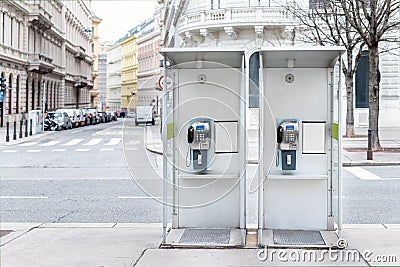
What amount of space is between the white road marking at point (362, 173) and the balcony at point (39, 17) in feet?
151

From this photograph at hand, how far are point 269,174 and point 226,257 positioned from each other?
5.65ft

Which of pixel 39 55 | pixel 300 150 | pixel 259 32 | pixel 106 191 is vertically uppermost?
pixel 39 55

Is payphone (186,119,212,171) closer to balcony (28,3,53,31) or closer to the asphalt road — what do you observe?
the asphalt road

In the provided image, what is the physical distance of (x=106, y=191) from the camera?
13180 millimetres

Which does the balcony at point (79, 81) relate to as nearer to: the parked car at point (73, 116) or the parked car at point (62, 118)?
the parked car at point (73, 116)

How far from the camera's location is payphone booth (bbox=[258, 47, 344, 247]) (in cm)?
798

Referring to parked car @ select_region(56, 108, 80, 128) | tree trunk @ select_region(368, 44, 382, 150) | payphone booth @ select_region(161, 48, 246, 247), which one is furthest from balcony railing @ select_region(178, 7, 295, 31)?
payphone booth @ select_region(161, 48, 246, 247)

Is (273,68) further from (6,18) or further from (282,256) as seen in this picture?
(6,18)

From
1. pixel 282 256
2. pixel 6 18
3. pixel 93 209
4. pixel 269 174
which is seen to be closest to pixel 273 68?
pixel 269 174

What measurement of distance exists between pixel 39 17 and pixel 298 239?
54784mm

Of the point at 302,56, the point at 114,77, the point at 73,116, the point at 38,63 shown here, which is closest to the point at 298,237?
the point at 302,56

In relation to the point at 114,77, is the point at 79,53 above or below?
below

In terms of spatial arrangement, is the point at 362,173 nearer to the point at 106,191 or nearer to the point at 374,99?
the point at 374,99

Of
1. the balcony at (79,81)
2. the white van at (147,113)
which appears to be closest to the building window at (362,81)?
the white van at (147,113)
